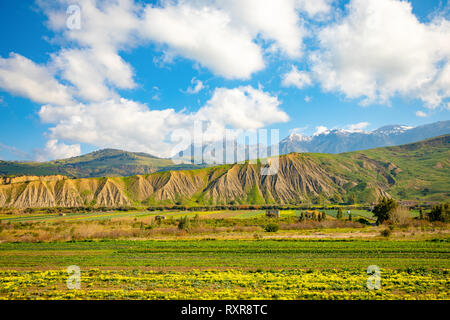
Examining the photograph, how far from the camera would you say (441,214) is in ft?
198

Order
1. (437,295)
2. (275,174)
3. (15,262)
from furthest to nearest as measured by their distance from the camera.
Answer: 1. (275,174)
2. (15,262)
3. (437,295)

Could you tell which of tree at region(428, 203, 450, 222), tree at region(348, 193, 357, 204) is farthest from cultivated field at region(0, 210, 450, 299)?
tree at region(348, 193, 357, 204)

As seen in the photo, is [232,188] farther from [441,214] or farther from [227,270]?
[227,270]

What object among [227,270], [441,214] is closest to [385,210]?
[441,214]

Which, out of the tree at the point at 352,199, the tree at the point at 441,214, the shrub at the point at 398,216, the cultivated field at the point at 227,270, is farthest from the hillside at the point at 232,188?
the cultivated field at the point at 227,270

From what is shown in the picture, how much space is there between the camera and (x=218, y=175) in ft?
551

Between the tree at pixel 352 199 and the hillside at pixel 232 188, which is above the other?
the hillside at pixel 232 188

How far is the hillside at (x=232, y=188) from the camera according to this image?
445 ft

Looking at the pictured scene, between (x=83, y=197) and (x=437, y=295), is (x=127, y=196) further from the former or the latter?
(x=437, y=295)

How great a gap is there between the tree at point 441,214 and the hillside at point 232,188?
8003 cm

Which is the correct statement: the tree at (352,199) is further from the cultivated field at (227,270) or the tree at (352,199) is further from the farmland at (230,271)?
the farmland at (230,271)

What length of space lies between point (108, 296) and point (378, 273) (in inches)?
841

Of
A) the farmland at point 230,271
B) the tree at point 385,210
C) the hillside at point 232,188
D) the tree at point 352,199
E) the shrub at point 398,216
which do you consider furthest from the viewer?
the tree at point 352,199

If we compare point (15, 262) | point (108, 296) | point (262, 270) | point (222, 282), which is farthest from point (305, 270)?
point (15, 262)
